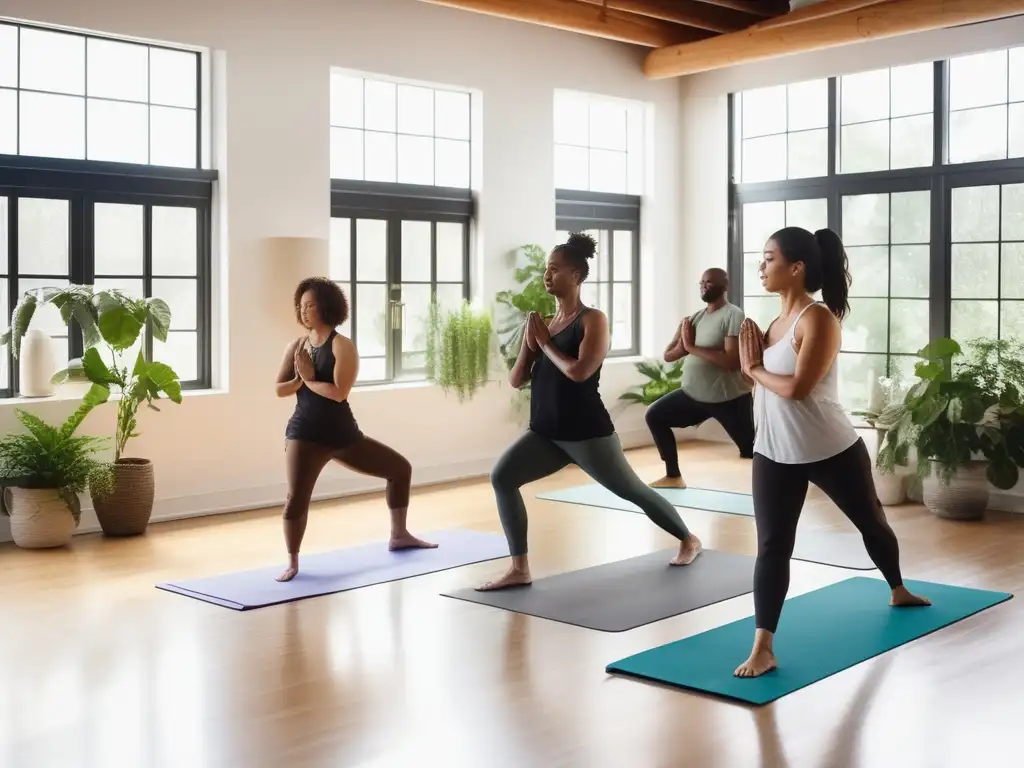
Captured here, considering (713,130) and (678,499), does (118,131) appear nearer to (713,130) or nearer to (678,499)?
(678,499)

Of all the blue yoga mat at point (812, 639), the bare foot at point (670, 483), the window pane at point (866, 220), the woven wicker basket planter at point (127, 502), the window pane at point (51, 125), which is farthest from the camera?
the window pane at point (866, 220)

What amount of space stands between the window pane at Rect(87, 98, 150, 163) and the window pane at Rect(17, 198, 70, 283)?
1.23 feet

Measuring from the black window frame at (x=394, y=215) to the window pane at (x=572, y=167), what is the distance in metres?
1.05

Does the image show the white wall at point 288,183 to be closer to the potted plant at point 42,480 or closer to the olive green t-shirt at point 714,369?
the potted plant at point 42,480

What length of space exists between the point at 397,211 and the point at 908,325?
3.67 m

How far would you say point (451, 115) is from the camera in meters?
8.52

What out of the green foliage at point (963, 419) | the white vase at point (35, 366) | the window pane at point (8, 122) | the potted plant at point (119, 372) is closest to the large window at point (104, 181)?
the window pane at point (8, 122)

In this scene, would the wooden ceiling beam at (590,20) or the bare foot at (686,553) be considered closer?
the bare foot at (686,553)

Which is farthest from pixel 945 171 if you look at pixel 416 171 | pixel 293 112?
pixel 293 112

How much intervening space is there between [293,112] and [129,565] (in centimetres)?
302

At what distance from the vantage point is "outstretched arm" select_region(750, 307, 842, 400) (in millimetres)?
3910

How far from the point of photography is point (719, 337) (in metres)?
7.07

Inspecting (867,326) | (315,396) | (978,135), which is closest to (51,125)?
(315,396)

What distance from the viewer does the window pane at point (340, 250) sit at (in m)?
7.84
